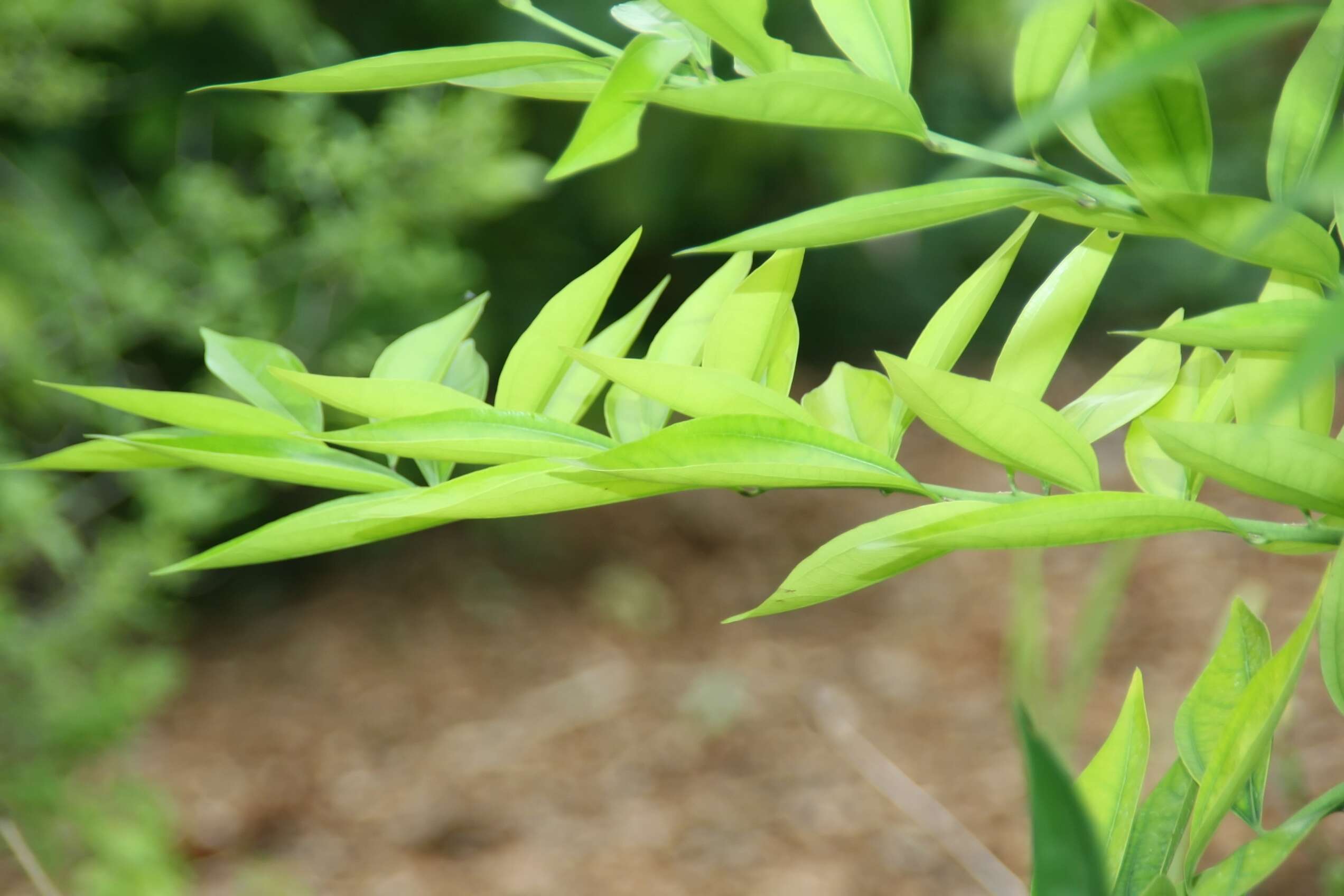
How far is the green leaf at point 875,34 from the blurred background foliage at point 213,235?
1.35 feet

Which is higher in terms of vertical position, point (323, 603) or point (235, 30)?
point (235, 30)

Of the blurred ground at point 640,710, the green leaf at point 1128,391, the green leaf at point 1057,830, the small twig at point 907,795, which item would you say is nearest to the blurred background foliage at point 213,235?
the blurred ground at point 640,710

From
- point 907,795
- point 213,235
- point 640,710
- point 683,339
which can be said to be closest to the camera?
point 683,339

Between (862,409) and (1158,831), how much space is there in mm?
95

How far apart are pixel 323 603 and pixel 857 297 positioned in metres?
1.02

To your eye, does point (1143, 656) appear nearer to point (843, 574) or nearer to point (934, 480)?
point (934, 480)

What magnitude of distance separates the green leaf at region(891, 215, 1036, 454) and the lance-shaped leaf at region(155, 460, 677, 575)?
0.05 meters

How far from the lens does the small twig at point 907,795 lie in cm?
96

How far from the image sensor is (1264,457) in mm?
149

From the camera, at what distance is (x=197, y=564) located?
0.55ft

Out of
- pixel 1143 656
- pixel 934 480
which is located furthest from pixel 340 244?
pixel 934 480

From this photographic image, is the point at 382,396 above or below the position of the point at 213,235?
above

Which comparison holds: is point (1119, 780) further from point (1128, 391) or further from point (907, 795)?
point (907, 795)

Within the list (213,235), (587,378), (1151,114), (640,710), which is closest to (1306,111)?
(1151,114)
